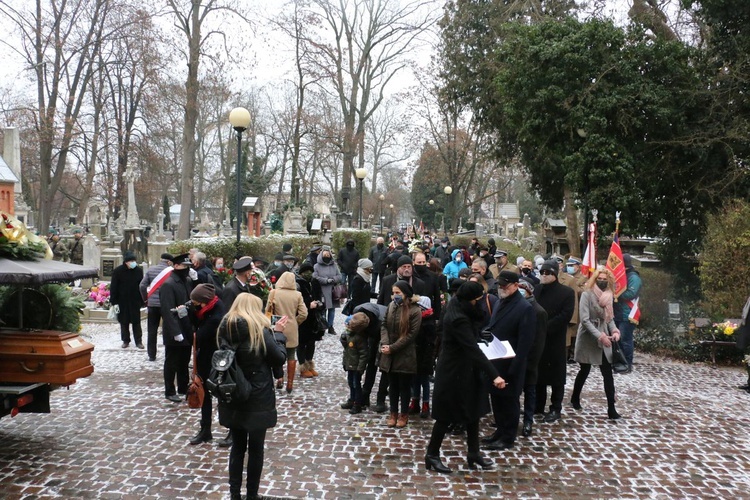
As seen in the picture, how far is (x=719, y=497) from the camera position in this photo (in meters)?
5.31

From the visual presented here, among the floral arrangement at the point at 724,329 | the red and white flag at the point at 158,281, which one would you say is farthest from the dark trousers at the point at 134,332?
the floral arrangement at the point at 724,329

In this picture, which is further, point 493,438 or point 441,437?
point 493,438

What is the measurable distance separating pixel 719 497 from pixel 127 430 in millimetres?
5917

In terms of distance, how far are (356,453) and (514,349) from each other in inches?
77.5

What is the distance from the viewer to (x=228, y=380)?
4.46 m

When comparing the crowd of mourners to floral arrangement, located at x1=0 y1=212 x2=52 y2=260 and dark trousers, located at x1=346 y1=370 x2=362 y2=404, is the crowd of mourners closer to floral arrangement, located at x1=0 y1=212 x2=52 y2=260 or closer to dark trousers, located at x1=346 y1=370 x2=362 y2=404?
dark trousers, located at x1=346 y1=370 x2=362 y2=404

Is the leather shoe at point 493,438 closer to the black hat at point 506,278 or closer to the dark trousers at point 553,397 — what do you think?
the dark trousers at point 553,397

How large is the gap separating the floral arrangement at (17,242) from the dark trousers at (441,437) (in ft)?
13.9

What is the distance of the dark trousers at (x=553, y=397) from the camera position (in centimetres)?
742

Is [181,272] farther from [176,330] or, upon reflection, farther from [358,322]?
[358,322]

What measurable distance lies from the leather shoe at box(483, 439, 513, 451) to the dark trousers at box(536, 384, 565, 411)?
3.97ft

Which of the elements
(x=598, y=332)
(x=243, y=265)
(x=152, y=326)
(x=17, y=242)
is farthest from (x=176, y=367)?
(x=598, y=332)

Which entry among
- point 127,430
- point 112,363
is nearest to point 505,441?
point 127,430

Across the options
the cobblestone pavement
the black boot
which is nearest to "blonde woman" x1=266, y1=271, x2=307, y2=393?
the cobblestone pavement
